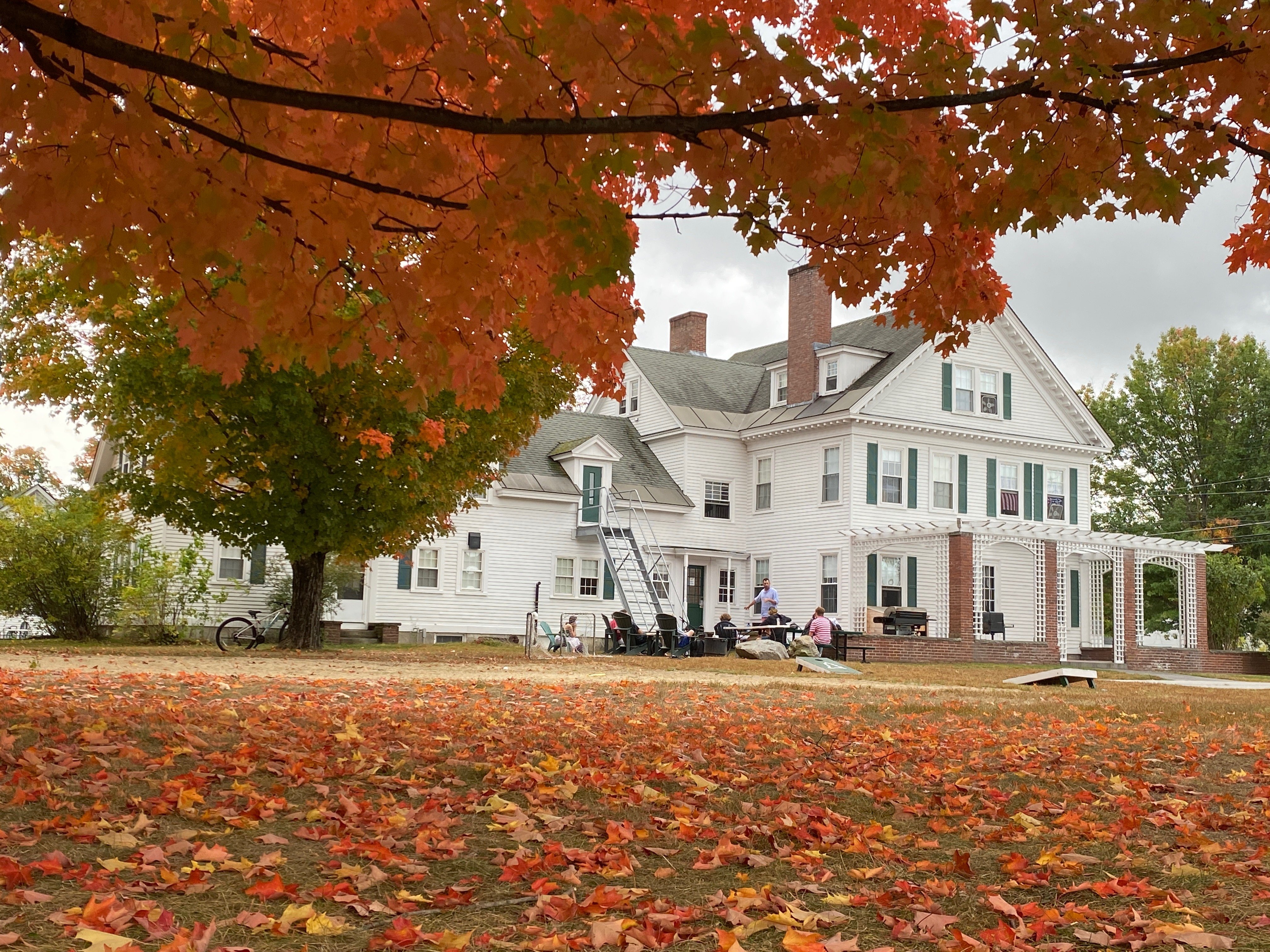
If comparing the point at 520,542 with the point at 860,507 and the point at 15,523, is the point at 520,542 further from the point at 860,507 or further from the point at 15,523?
the point at 15,523

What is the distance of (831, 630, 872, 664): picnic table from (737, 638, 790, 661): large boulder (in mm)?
1436

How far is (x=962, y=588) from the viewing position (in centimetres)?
3058

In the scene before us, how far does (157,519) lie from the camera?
97.7 feet

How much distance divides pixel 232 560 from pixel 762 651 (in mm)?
13360

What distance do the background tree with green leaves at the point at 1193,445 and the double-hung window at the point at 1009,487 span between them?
2128 cm

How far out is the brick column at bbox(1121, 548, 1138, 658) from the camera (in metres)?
32.3

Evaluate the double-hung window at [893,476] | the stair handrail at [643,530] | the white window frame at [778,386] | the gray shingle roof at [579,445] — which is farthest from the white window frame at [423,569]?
the double-hung window at [893,476]

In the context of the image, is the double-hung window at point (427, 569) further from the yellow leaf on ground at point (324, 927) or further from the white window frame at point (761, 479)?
the yellow leaf on ground at point (324, 927)

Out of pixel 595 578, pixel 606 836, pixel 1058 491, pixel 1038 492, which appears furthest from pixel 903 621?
pixel 606 836

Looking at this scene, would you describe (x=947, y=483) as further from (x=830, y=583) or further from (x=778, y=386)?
(x=778, y=386)

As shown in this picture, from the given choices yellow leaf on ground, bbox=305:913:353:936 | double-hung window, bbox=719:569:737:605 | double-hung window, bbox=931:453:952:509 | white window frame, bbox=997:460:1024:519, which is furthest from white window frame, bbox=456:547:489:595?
yellow leaf on ground, bbox=305:913:353:936

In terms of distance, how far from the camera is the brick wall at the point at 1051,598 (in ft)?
103

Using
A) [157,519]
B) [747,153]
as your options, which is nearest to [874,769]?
[747,153]

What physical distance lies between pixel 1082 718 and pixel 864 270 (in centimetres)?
504
